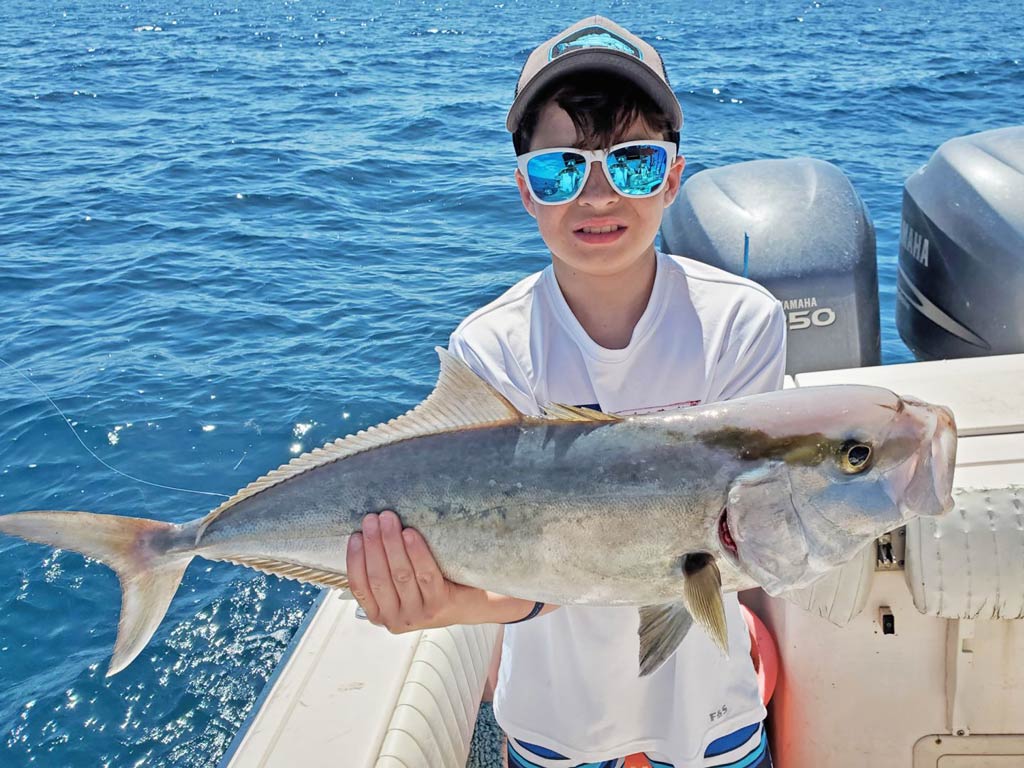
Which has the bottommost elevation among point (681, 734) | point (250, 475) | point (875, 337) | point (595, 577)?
point (250, 475)

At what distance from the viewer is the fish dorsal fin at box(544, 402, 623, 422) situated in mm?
2080

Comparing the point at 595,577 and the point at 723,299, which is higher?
the point at 723,299

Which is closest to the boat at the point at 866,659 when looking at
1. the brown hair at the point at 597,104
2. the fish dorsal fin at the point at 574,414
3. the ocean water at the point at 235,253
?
the fish dorsal fin at the point at 574,414

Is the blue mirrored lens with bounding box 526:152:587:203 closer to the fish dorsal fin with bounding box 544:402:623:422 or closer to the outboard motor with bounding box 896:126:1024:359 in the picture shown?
the fish dorsal fin with bounding box 544:402:623:422

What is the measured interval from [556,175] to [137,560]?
1448 millimetres

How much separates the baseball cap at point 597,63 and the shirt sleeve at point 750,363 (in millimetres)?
584

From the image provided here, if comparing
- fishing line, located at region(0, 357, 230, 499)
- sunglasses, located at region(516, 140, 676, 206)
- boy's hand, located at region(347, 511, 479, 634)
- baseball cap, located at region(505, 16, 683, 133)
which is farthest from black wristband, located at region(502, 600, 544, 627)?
fishing line, located at region(0, 357, 230, 499)

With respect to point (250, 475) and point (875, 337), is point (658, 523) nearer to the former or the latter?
point (875, 337)

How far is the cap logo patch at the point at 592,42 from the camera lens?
8.13 ft

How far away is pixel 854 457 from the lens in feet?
6.28

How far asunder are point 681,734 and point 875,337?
263cm

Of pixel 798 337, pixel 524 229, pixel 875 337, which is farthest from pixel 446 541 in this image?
pixel 524 229

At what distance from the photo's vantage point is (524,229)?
11906mm

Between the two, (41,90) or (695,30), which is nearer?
(41,90)
